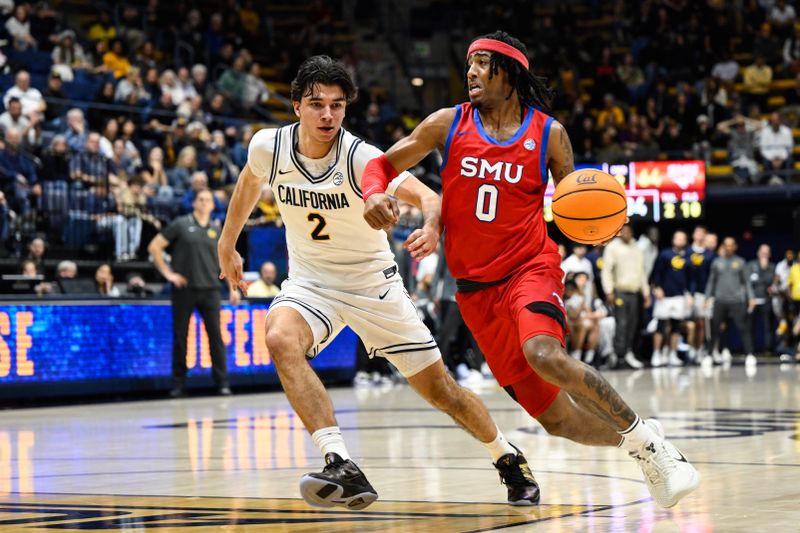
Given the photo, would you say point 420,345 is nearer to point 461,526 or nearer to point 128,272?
point 461,526

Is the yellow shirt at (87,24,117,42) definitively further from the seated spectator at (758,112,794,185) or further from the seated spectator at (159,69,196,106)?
the seated spectator at (758,112,794,185)

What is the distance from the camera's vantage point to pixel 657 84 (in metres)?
27.1

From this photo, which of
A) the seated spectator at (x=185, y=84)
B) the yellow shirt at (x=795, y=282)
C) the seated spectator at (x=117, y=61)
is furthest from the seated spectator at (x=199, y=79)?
the yellow shirt at (x=795, y=282)

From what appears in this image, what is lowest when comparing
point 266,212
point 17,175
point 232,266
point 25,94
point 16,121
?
point 232,266

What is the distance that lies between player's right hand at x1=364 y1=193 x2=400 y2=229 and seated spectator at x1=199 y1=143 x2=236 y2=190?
44.5 ft

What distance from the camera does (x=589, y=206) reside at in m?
5.59

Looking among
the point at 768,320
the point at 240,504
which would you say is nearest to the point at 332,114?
the point at 240,504

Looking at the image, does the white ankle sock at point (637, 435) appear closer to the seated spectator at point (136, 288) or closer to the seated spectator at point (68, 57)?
the seated spectator at point (136, 288)

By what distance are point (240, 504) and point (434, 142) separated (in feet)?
6.03

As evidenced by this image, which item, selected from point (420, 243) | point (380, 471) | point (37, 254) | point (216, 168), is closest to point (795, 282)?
point (216, 168)

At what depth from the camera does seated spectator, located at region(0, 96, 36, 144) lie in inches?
654

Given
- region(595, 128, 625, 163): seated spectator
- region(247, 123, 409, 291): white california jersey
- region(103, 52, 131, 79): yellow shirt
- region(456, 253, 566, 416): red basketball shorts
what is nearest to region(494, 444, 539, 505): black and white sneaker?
region(456, 253, 566, 416): red basketball shorts

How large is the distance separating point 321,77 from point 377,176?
2.10ft

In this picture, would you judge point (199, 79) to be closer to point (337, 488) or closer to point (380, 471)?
point (380, 471)
